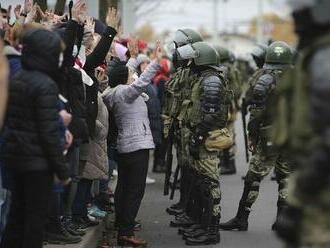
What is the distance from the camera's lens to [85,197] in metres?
8.52

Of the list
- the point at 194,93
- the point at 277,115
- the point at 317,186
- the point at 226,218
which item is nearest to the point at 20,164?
the point at 277,115

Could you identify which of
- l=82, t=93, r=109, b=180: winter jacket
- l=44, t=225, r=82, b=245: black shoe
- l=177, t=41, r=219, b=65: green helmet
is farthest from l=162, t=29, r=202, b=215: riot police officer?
l=44, t=225, r=82, b=245: black shoe

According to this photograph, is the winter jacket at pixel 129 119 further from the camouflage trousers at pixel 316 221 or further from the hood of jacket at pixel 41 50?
the camouflage trousers at pixel 316 221

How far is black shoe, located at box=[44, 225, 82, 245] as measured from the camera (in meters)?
7.60

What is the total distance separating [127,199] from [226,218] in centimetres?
198

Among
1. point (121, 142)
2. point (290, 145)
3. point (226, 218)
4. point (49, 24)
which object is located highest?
point (49, 24)

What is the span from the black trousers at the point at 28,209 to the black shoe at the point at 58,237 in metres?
1.33

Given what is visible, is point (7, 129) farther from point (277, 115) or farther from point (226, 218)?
point (226, 218)

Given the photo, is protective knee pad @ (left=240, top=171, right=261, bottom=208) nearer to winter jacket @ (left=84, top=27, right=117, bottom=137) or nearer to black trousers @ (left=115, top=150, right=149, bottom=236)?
black trousers @ (left=115, top=150, right=149, bottom=236)

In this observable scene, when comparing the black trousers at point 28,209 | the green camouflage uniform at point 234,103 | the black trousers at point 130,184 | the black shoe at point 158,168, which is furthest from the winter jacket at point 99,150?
the black shoe at point 158,168

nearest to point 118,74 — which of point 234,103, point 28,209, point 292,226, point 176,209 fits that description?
point 28,209

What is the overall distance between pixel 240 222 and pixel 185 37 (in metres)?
2.18

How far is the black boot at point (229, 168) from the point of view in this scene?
46.1 ft

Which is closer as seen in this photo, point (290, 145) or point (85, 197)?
point (290, 145)
